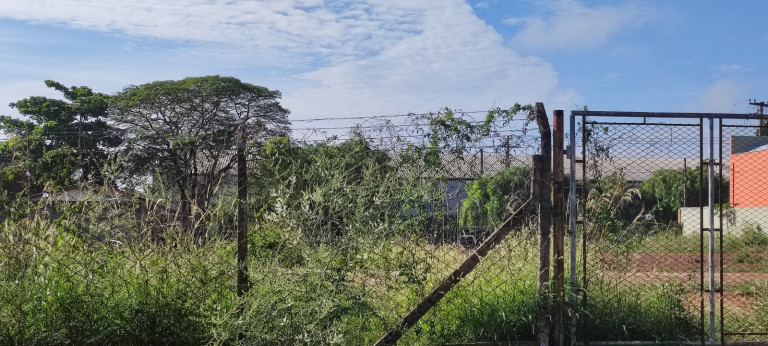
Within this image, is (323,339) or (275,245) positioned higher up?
(275,245)

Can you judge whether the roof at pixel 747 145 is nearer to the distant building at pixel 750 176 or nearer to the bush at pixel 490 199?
the distant building at pixel 750 176

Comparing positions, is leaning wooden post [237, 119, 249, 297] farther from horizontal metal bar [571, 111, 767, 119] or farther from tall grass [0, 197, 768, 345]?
horizontal metal bar [571, 111, 767, 119]

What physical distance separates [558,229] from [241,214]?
248 centimetres

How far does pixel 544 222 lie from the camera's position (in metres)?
5.25

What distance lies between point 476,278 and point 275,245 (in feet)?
5.22

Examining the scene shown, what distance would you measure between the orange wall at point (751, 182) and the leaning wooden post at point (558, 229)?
14636 millimetres

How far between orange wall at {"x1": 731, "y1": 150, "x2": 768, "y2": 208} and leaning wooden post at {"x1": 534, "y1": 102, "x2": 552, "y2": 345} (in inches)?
582

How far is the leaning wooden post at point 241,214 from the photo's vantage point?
5.12 m

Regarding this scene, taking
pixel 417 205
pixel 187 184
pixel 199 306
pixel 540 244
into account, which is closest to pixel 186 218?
pixel 187 184

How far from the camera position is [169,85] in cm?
3384

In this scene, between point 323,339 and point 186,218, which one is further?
point 186,218

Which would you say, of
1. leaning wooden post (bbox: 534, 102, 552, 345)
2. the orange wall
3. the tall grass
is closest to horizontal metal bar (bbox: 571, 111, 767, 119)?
leaning wooden post (bbox: 534, 102, 552, 345)

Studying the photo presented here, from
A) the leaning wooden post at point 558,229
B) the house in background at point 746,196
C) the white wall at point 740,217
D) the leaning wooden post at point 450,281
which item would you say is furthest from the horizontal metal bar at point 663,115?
the white wall at point 740,217

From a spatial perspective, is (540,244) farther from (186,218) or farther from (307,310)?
(186,218)
